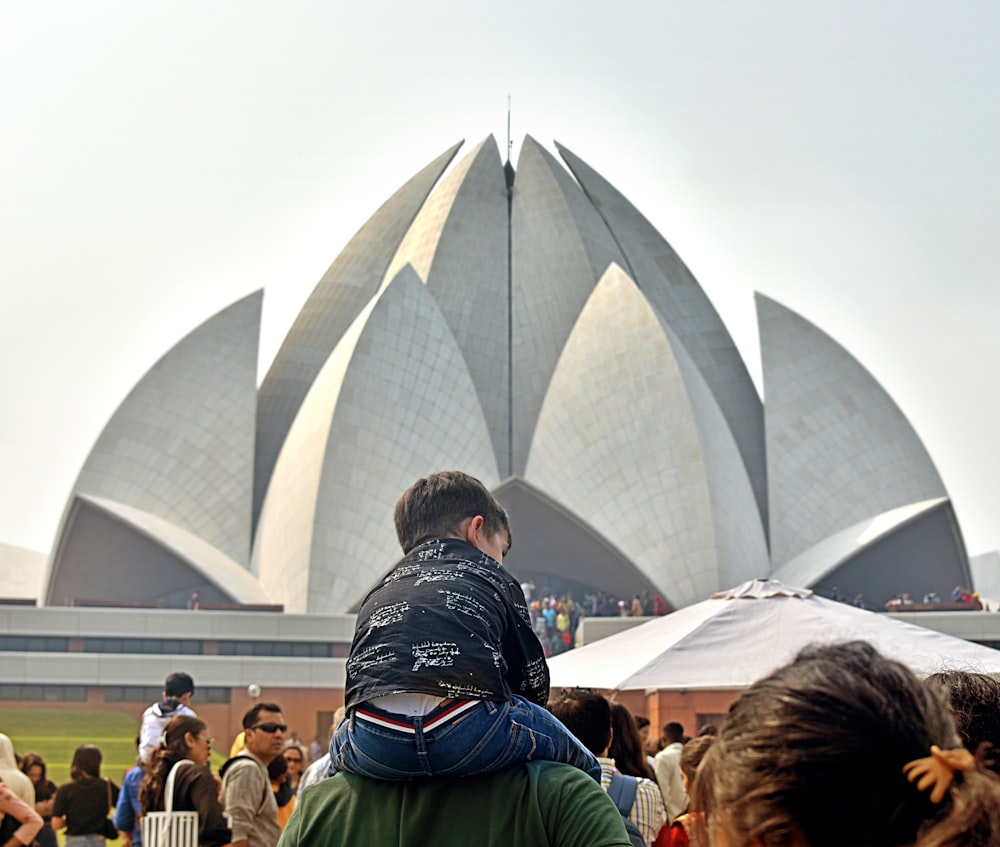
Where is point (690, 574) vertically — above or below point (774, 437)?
below

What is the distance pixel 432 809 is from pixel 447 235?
96.7 feet

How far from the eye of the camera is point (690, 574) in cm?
2412

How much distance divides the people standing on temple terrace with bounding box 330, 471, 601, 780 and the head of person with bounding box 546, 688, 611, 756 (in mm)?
1546

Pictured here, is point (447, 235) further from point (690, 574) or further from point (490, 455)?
point (690, 574)

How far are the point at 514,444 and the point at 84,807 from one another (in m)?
23.0

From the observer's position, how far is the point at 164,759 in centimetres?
433

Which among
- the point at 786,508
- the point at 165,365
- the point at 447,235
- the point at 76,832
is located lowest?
the point at 76,832

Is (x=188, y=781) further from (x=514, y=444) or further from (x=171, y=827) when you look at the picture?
(x=514, y=444)

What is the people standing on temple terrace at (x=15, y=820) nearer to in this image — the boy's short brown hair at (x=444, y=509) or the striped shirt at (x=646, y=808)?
the striped shirt at (x=646, y=808)

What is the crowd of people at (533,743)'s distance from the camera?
1.03m

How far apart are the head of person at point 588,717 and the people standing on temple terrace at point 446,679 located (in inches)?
60.8

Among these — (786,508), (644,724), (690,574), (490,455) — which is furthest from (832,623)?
(786,508)

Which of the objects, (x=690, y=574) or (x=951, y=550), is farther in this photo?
(x=951, y=550)

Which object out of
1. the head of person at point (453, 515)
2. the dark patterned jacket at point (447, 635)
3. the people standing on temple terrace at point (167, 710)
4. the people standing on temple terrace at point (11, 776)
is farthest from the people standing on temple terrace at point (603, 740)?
the people standing on temple terrace at point (167, 710)
